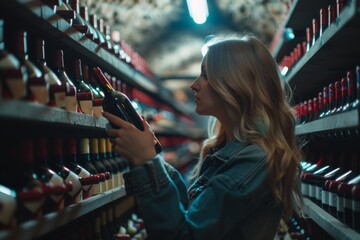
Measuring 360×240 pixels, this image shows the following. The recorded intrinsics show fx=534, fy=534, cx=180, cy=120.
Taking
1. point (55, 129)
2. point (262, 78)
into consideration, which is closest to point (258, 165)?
point (262, 78)

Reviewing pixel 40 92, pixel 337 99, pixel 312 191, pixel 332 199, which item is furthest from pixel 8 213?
pixel 312 191

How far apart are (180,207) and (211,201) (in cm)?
12

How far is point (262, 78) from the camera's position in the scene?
215 centimetres

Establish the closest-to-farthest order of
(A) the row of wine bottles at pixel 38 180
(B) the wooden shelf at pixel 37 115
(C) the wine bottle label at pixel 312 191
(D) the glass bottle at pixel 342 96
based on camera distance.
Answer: (B) the wooden shelf at pixel 37 115
(A) the row of wine bottles at pixel 38 180
(D) the glass bottle at pixel 342 96
(C) the wine bottle label at pixel 312 191

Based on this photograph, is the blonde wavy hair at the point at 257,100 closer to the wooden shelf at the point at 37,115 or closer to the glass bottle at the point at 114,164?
the wooden shelf at the point at 37,115

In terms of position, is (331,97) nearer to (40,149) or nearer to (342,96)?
(342,96)

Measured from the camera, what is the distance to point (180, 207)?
1964mm

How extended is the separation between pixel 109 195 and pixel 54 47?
2.60 ft

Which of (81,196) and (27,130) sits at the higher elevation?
(27,130)

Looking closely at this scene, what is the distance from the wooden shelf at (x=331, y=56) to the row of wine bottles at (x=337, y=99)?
12 centimetres

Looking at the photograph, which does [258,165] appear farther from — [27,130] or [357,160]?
[27,130]

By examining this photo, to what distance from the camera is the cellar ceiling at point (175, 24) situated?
667 centimetres

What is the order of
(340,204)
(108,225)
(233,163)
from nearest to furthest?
(233,163)
(340,204)
(108,225)

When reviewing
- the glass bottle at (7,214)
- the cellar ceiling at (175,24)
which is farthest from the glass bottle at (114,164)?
the glass bottle at (7,214)
